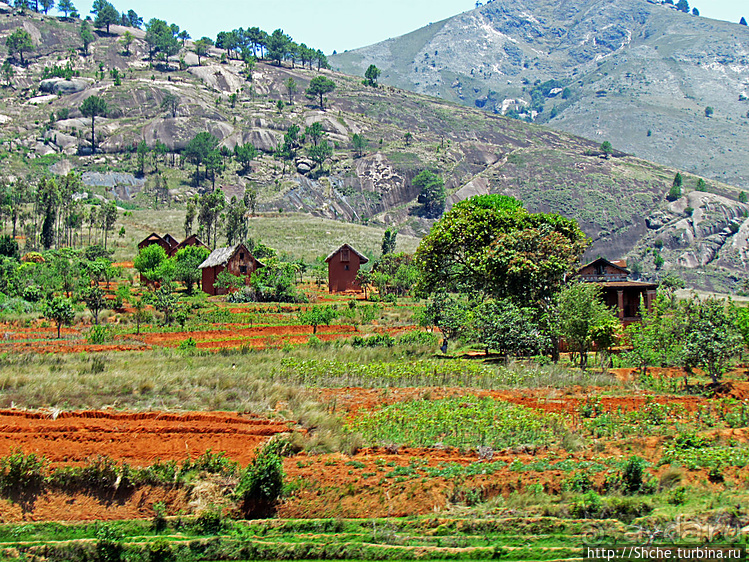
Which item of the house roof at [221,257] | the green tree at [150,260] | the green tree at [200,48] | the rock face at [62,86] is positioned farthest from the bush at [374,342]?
the green tree at [200,48]

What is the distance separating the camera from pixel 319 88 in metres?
164

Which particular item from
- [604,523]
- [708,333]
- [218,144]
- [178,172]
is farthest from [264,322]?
[218,144]

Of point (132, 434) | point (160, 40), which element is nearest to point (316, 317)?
point (132, 434)

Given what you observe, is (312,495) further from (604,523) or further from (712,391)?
(712,391)

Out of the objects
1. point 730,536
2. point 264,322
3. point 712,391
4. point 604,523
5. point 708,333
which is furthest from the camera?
point 264,322

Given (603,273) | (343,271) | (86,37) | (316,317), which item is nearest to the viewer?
(316,317)

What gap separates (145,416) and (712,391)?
679 inches

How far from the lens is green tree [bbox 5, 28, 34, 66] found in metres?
167

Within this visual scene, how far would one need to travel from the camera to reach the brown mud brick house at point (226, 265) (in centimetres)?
5578

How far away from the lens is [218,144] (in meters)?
138

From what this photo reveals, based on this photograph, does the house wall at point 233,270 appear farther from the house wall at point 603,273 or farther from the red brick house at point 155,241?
the house wall at point 603,273

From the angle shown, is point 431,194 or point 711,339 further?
point 431,194

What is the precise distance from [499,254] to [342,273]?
33857mm

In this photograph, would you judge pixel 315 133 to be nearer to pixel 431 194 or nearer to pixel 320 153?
pixel 320 153
